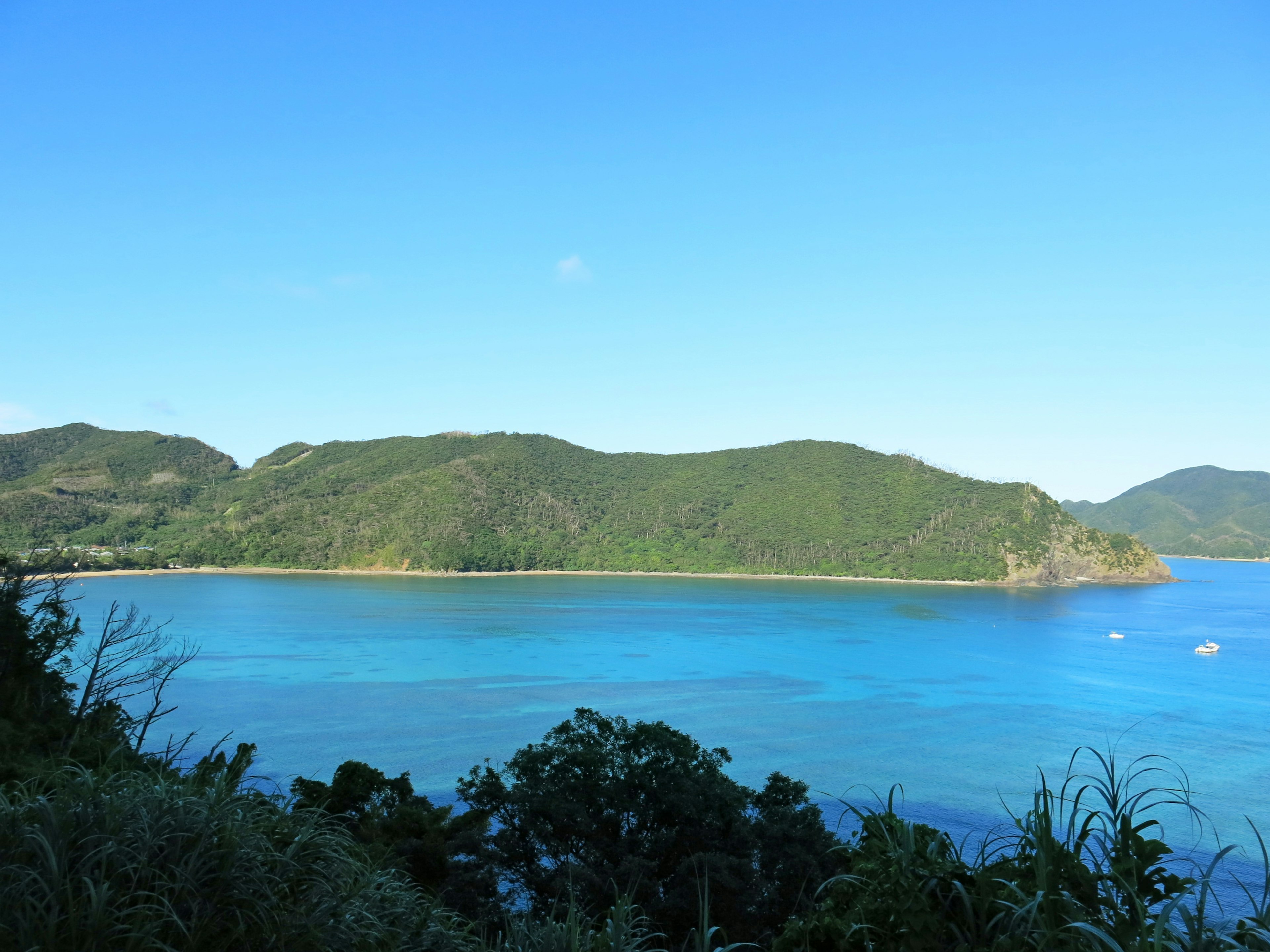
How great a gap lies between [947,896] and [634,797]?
11.3 meters

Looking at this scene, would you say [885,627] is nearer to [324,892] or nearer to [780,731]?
[780,731]

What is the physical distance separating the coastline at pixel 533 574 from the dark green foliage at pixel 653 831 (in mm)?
93980

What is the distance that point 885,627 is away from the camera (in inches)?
2584

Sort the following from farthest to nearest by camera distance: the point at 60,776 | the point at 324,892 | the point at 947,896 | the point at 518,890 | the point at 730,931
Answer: the point at 518,890 < the point at 730,931 < the point at 60,776 < the point at 324,892 < the point at 947,896

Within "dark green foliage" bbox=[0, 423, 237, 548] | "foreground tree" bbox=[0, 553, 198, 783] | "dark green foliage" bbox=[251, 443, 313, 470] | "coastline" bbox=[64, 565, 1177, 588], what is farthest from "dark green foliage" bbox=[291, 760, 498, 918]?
"dark green foliage" bbox=[251, 443, 313, 470]

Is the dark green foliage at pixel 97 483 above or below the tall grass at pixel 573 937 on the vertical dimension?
above

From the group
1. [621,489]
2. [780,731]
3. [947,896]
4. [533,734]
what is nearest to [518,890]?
[947,896]

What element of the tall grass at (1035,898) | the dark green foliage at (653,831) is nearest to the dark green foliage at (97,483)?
the dark green foliage at (653,831)

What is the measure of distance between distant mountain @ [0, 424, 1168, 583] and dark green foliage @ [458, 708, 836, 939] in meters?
98.2

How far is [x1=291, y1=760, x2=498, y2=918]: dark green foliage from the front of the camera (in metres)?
12.2

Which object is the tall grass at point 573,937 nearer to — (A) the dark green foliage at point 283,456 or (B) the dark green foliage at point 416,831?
(B) the dark green foliage at point 416,831

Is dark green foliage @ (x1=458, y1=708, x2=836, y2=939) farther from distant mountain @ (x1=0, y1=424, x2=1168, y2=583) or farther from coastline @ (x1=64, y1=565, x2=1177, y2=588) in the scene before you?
distant mountain @ (x1=0, y1=424, x2=1168, y2=583)

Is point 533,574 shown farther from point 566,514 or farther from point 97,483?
point 97,483

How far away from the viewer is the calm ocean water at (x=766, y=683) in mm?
29875
